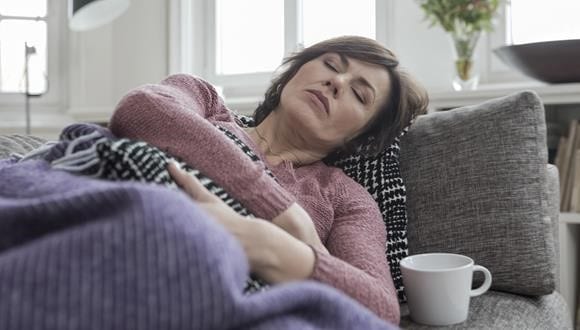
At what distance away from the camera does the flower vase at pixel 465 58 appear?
2.08m

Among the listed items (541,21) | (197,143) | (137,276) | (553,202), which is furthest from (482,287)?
(541,21)

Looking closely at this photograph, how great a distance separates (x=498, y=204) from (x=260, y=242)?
539 mm

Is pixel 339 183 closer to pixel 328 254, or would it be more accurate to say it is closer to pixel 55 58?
pixel 328 254

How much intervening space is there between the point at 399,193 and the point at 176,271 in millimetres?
726

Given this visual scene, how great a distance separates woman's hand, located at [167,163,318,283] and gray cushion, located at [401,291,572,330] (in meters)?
0.29

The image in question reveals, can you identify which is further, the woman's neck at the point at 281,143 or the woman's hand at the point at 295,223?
the woman's neck at the point at 281,143

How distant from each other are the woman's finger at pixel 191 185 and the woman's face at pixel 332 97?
17.6 inches

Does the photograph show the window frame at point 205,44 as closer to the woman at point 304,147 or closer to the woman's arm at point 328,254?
the woman at point 304,147

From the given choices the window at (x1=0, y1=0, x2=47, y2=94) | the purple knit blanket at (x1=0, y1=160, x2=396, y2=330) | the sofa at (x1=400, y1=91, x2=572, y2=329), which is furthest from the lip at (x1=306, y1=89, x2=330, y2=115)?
the window at (x1=0, y1=0, x2=47, y2=94)

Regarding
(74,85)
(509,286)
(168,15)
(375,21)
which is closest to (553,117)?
(375,21)

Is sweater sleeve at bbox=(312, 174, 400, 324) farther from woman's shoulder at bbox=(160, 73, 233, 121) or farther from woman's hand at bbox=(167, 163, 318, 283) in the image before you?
woman's shoulder at bbox=(160, 73, 233, 121)

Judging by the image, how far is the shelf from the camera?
5.72 ft

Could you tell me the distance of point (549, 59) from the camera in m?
1.76

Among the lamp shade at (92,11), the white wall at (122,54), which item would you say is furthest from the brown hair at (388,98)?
the white wall at (122,54)
